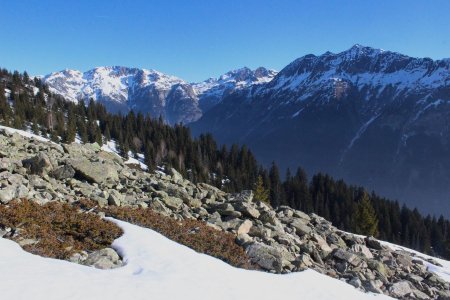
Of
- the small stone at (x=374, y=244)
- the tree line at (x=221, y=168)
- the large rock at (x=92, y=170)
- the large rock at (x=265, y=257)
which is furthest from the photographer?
the tree line at (x=221, y=168)

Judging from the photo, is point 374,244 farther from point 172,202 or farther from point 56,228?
point 56,228

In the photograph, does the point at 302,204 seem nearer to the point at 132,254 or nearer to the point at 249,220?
the point at 249,220

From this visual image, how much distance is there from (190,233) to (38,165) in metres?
10.5

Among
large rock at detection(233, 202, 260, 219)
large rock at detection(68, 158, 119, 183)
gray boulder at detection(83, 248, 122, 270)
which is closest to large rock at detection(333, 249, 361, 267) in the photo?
large rock at detection(233, 202, 260, 219)

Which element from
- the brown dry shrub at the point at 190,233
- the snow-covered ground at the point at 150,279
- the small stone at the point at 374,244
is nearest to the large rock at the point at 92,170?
the brown dry shrub at the point at 190,233

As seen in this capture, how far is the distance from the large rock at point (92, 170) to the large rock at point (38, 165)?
4.50 feet

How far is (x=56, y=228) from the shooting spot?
15.3 m

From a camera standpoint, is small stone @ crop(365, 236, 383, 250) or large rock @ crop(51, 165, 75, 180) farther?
small stone @ crop(365, 236, 383, 250)

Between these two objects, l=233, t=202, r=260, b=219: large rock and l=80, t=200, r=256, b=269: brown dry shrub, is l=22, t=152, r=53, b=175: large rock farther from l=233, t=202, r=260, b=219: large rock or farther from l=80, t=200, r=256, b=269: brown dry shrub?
l=233, t=202, r=260, b=219: large rock

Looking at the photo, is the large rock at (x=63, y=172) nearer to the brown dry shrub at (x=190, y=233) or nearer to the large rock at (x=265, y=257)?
the brown dry shrub at (x=190, y=233)

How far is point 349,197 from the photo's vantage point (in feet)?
409

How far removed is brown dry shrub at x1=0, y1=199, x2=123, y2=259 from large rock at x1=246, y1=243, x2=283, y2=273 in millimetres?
5967

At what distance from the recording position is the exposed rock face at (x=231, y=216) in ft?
63.2

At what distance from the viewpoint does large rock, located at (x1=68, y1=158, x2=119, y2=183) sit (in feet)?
79.7
